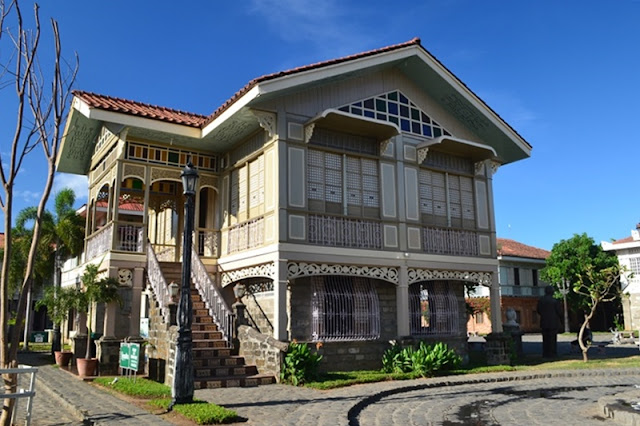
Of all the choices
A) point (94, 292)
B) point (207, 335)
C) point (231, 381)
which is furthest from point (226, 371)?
point (94, 292)

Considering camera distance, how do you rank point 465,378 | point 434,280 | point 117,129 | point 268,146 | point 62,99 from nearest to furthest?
point 62,99 → point 465,378 → point 268,146 → point 117,129 → point 434,280

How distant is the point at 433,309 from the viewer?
18.1m

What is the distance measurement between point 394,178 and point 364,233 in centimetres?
207

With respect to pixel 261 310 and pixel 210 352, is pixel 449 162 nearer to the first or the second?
pixel 261 310

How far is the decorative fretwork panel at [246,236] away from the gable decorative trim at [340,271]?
1316 mm

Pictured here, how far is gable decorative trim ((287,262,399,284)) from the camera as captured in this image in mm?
14734

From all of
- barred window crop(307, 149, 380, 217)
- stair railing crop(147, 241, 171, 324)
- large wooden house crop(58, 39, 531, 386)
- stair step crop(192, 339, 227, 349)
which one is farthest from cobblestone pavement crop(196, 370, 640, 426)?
barred window crop(307, 149, 380, 217)

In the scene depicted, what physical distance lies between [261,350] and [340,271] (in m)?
3.26

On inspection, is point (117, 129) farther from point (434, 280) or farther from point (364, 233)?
point (434, 280)

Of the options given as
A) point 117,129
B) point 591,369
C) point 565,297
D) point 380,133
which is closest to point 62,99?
point 117,129

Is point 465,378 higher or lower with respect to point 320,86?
lower

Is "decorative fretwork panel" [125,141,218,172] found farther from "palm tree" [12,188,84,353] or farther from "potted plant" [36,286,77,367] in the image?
"palm tree" [12,188,84,353]

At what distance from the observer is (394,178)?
56.0 feet

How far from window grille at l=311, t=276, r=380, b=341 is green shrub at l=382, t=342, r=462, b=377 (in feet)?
2.62
